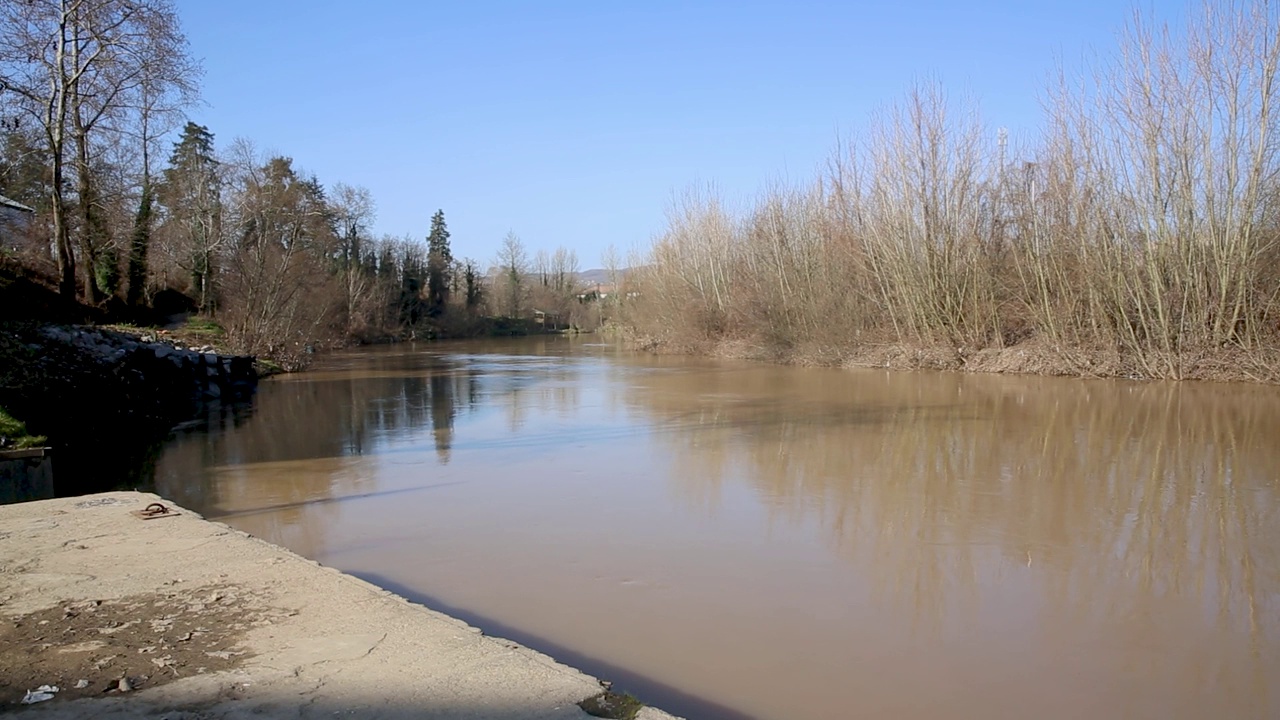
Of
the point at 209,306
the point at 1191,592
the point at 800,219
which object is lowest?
the point at 1191,592

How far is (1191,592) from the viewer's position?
5758 mm

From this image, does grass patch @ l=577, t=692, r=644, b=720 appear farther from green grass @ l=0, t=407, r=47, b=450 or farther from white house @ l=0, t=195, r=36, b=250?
white house @ l=0, t=195, r=36, b=250

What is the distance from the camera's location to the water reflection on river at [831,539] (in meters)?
4.57

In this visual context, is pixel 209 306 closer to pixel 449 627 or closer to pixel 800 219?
pixel 800 219

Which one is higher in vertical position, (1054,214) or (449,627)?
(1054,214)

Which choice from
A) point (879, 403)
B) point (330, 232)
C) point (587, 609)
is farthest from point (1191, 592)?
point (330, 232)

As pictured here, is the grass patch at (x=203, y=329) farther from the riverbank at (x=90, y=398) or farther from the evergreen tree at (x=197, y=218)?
the riverbank at (x=90, y=398)

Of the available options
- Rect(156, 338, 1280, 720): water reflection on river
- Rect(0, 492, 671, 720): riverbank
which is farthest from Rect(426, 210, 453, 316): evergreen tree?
Rect(0, 492, 671, 720): riverbank

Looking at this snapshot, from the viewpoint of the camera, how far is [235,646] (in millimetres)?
4023

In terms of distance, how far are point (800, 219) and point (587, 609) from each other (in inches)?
1132

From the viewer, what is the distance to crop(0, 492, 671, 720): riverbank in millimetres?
3436

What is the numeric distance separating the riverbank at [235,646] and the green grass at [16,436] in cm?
309

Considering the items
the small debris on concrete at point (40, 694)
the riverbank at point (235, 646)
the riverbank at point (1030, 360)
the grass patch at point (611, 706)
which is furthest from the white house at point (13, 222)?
the riverbank at point (1030, 360)

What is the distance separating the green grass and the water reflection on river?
4.60 ft
